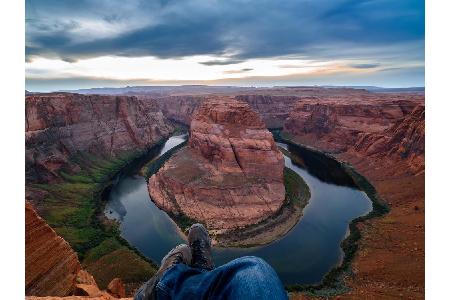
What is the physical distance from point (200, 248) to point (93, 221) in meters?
25.4

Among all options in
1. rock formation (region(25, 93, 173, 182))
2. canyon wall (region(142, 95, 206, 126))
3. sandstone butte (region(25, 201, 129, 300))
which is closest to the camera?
sandstone butte (region(25, 201, 129, 300))

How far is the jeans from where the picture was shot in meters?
2.32

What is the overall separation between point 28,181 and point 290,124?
172ft

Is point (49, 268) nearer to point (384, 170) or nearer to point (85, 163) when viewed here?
point (85, 163)

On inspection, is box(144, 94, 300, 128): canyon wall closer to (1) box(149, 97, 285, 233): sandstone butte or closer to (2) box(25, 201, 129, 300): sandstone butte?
(1) box(149, 97, 285, 233): sandstone butte

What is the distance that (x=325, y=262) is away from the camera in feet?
70.7

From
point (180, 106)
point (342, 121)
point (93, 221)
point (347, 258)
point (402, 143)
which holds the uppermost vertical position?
point (180, 106)

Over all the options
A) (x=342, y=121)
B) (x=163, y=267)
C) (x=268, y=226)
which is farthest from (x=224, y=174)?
(x=342, y=121)

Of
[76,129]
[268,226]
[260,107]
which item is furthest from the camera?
[260,107]

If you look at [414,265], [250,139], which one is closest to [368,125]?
[250,139]

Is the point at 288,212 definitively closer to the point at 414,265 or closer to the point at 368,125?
the point at 414,265

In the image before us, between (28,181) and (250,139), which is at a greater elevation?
(250,139)

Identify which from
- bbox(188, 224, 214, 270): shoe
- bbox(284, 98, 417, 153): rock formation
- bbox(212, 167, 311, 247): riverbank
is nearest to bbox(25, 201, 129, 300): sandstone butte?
bbox(188, 224, 214, 270): shoe

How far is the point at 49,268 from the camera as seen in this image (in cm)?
853
